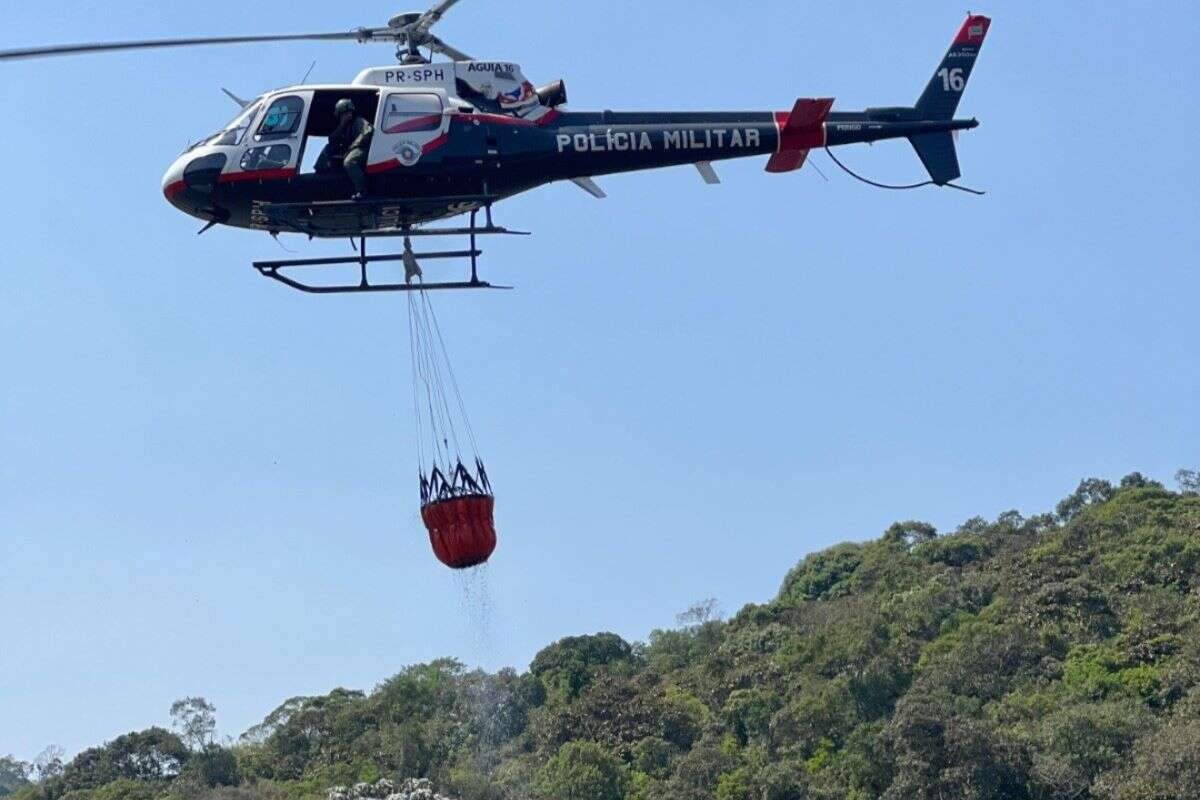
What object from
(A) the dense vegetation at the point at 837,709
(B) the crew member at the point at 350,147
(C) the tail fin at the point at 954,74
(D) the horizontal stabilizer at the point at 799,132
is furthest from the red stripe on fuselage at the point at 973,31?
(A) the dense vegetation at the point at 837,709

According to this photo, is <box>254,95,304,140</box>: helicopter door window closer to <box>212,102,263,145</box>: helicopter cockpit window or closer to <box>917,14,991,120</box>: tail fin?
A: <box>212,102,263,145</box>: helicopter cockpit window

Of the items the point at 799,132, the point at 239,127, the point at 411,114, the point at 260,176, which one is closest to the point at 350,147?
the point at 411,114

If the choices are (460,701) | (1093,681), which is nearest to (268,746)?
(460,701)

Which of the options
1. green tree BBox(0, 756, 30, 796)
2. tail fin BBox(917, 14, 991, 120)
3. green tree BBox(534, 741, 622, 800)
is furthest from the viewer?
green tree BBox(0, 756, 30, 796)

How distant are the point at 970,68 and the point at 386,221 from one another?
813 centimetres

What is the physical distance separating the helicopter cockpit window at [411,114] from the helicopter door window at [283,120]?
1.06m

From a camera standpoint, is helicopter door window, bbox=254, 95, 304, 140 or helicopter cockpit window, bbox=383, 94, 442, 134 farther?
helicopter door window, bbox=254, 95, 304, 140

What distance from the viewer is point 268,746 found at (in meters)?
62.9

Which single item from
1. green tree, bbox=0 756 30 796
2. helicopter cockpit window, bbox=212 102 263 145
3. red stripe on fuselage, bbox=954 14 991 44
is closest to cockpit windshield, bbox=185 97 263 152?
helicopter cockpit window, bbox=212 102 263 145

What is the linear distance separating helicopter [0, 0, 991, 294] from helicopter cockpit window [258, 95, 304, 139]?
0.01m

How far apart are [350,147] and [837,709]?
3005 centimetres

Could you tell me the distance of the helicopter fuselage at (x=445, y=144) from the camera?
27125 millimetres

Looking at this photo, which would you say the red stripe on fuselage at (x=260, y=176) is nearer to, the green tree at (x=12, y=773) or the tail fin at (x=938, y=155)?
the tail fin at (x=938, y=155)

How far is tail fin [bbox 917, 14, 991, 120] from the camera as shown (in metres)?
29.8
